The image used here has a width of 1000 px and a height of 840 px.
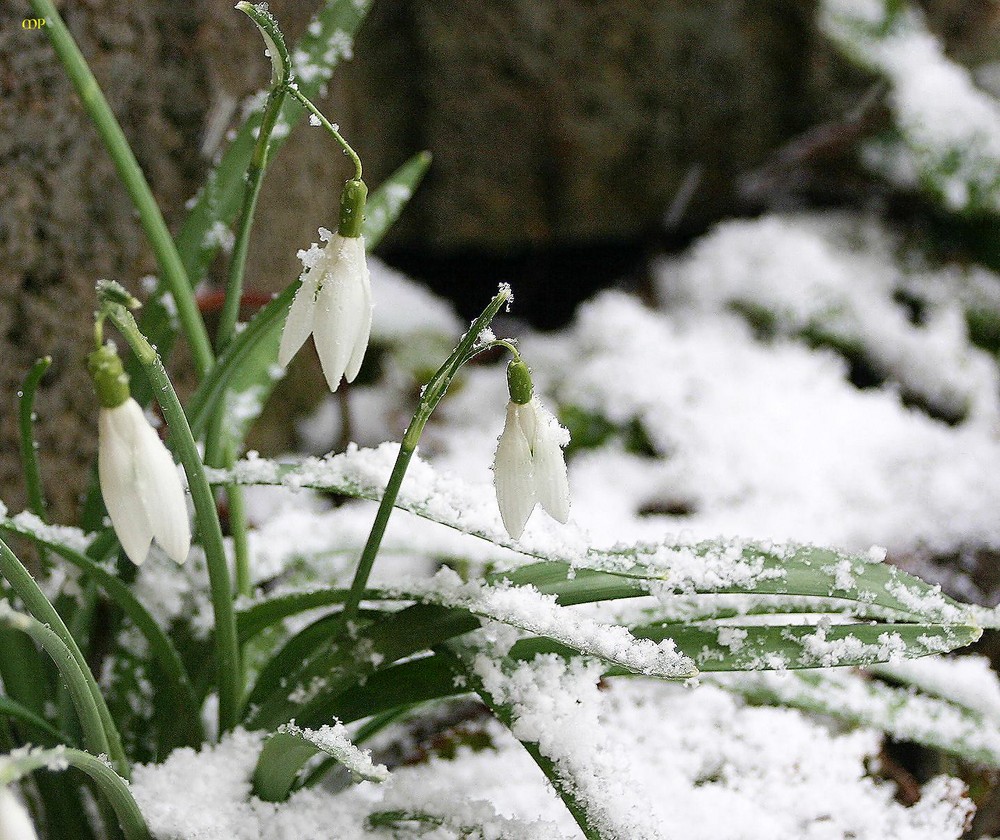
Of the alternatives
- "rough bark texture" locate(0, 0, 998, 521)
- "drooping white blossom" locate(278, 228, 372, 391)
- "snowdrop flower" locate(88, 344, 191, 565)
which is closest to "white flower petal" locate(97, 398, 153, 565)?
"snowdrop flower" locate(88, 344, 191, 565)

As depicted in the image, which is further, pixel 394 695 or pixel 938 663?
pixel 938 663

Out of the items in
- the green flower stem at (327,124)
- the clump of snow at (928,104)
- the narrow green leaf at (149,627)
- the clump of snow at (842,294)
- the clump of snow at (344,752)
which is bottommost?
the clump of snow at (344,752)

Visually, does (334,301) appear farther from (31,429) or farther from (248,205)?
(31,429)

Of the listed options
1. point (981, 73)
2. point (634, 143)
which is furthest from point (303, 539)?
point (981, 73)

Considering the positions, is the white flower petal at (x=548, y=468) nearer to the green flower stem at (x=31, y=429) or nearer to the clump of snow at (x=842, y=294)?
the green flower stem at (x=31, y=429)

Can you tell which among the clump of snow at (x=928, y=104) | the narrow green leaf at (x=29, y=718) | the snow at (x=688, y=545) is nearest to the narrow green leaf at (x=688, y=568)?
the snow at (x=688, y=545)

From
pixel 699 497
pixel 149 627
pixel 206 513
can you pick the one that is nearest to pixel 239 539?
pixel 149 627

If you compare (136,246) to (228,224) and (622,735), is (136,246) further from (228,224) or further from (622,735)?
(622,735)
